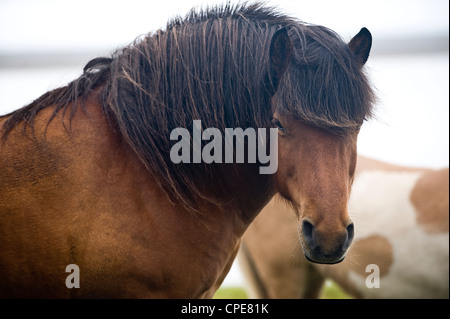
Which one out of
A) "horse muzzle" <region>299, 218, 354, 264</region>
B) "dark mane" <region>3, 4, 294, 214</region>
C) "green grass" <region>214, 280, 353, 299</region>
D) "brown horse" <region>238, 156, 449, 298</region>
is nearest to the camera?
"horse muzzle" <region>299, 218, 354, 264</region>

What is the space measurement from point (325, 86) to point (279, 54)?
23 centimetres

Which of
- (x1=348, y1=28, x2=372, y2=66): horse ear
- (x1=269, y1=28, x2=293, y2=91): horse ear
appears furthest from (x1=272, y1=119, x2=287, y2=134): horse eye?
(x1=348, y1=28, x2=372, y2=66): horse ear

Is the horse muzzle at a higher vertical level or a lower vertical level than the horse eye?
lower

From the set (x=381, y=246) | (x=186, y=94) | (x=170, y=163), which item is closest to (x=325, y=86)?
(x=186, y=94)

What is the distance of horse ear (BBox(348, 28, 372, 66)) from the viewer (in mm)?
1870

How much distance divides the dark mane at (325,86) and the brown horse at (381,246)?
2.09 metres

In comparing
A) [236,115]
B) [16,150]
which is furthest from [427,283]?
[16,150]

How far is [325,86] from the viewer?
68.2 inches

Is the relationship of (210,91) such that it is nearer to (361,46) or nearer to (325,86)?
(325,86)

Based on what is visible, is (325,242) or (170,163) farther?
(170,163)

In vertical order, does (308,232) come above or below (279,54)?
below

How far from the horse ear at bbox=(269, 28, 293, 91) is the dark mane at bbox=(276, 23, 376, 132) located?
0.03m

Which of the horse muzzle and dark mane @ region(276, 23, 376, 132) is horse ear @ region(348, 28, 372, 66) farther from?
the horse muzzle

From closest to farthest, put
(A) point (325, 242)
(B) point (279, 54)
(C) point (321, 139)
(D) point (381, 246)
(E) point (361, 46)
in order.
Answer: (A) point (325, 242), (C) point (321, 139), (B) point (279, 54), (E) point (361, 46), (D) point (381, 246)
